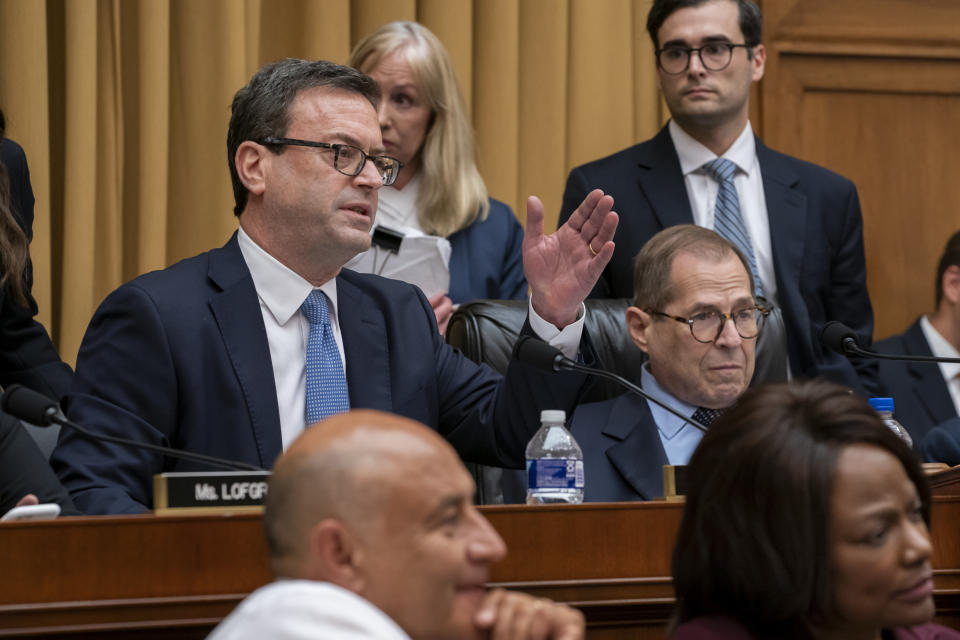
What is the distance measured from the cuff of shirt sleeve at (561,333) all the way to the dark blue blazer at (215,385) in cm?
5

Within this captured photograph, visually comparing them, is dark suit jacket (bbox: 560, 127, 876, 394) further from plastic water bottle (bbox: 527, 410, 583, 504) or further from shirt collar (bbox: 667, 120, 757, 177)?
plastic water bottle (bbox: 527, 410, 583, 504)

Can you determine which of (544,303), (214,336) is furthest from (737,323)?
(214,336)

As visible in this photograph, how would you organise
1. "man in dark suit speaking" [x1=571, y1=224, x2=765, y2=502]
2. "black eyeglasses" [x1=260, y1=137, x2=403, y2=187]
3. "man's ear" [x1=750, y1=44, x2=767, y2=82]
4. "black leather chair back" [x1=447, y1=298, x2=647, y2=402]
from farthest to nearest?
1. "man's ear" [x1=750, y1=44, x2=767, y2=82]
2. "black leather chair back" [x1=447, y1=298, x2=647, y2=402]
3. "man in dark suit speaking" [x1=571, y1=224, x2=765, y2=502]
4. "black eyeglasses" [x1=260, y1=137, x2=403, y2=187]

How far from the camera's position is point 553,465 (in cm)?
217

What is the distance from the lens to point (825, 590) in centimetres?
140

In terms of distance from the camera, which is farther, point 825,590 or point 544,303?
point 544,303

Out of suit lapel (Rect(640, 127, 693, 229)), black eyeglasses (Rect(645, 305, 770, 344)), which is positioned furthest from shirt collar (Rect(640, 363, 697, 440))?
suit lapel (Rect(640, 127, 693, 229))

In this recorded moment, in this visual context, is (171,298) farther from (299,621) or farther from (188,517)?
(299,621)

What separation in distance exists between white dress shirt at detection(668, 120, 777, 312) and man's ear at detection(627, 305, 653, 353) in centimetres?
80

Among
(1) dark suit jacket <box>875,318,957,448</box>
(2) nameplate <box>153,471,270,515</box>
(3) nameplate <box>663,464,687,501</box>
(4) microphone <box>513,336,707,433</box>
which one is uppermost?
(4) microphone <box>513,336,707,433</box>

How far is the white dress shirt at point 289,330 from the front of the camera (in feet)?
7.79

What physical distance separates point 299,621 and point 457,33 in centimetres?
332

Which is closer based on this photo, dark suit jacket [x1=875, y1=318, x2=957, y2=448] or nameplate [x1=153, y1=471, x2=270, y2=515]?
nameplate [x1=153, y1=471, x2=270, y2=515]

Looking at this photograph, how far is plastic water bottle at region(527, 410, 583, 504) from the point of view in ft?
7.11
